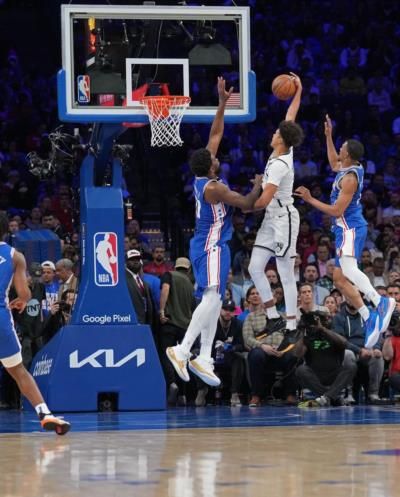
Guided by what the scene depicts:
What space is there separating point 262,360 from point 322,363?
80 cm

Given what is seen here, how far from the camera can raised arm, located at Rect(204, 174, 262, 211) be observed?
11711mm

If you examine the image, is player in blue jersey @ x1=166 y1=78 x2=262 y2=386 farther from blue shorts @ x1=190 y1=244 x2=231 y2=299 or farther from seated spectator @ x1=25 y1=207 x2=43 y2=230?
seated spectator @ x1=25 y1=207 x2=43 y2=230

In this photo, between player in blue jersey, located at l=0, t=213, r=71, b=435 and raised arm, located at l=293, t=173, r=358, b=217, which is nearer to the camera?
player in blue jersey, located at l=0, t=213, r=71, b=435

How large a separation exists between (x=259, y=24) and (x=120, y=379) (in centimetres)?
1340

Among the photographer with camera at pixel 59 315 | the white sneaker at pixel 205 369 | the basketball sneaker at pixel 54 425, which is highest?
the photographer with camera at pixel 59 315

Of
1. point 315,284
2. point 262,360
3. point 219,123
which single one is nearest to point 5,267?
point 219,123

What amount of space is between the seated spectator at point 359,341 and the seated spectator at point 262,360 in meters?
0.79

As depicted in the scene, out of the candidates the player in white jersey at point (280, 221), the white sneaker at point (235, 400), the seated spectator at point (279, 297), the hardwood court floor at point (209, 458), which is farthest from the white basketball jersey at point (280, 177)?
the white sneaker at point (235, 400)

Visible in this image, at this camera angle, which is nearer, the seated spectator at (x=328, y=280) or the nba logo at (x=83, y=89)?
the nba logo at (x=83, y=89)

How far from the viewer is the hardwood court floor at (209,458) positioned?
24.2ft

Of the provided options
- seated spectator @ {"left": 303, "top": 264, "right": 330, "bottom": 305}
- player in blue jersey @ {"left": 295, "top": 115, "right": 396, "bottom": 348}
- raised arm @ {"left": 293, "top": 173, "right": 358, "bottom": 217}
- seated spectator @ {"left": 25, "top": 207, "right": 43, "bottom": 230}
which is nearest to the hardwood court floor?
player in blue jersey @ {"left": 295, "top": 115, "right": 396, "bottom": 348}

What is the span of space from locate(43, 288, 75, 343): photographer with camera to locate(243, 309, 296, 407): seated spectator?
236 cm

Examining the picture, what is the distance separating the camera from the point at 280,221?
39.9 ft

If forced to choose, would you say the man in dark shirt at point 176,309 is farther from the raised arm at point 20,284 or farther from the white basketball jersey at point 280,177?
the raised arm at point 20,284
